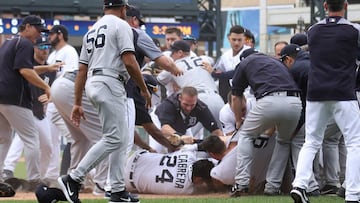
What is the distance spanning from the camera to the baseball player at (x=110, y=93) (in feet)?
25.9

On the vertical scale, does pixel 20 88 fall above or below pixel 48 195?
above

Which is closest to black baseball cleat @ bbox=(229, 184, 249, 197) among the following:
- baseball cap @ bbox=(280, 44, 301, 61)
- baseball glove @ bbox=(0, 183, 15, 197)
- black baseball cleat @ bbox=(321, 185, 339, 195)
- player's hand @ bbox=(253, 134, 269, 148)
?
player's hand @ bbox=(253, 134, 269, 148)

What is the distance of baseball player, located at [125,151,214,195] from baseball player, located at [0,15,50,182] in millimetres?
1432

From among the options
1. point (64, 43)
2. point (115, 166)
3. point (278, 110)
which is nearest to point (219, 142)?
point (278, 110)

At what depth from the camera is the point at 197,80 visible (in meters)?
12.9

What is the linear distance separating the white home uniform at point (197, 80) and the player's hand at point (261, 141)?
9.19ft

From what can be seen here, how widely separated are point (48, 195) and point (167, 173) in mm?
2475

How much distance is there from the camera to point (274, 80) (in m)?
9.41

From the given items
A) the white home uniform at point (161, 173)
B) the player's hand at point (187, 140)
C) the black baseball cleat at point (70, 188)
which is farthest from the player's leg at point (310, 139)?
the player's hand at point (187, 140)

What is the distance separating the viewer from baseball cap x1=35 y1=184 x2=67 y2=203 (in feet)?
25.5

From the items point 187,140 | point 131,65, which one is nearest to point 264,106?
point 187,140

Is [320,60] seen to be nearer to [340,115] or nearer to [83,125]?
[340,115]

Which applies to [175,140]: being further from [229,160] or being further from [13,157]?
[13,157]

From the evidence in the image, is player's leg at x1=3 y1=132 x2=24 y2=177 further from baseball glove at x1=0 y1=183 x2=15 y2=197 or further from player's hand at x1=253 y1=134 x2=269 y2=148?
player's hand at x1=253 y1=134 x2=269 y2=148
